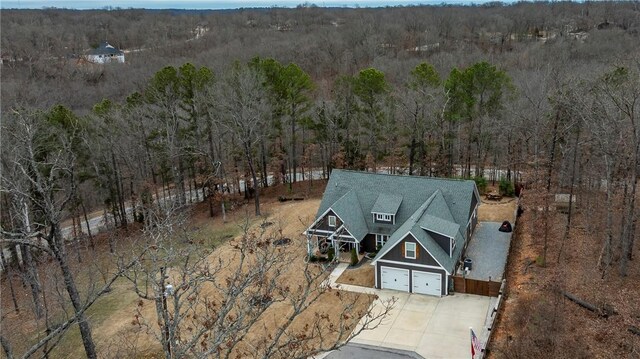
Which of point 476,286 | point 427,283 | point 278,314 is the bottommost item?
point 278,314

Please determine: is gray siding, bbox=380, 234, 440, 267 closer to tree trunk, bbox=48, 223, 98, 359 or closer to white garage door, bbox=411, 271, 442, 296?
white garage door, bbox=411, 271, 442, 296

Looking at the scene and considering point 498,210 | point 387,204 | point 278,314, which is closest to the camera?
point 278,314

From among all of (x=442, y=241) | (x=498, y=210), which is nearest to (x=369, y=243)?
(x=442, y=241)

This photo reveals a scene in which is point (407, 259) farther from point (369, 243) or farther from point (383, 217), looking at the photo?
point (369, 243)

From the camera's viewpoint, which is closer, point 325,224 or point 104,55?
point 325,224

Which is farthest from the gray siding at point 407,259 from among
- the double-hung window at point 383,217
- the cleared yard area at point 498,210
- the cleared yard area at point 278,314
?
the cleared yard area at point 498,210
